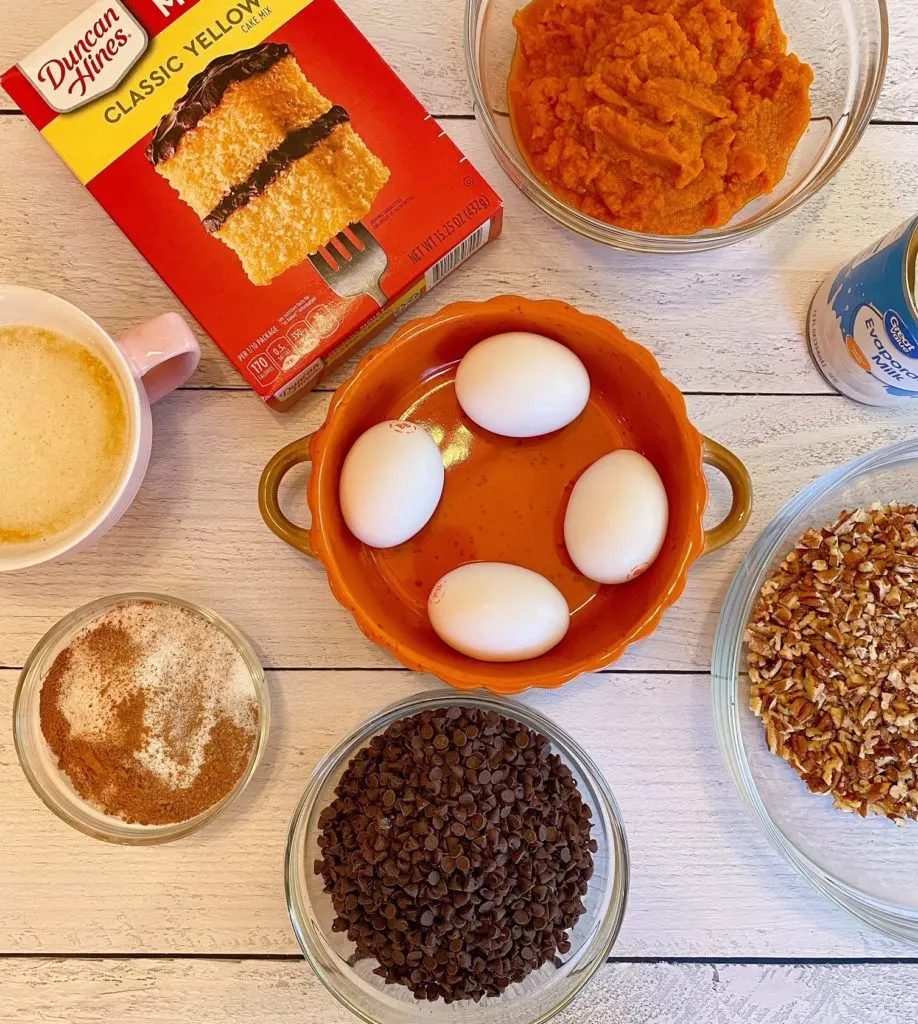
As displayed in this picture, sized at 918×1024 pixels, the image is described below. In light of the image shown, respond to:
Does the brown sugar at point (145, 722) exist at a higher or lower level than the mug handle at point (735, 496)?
higher

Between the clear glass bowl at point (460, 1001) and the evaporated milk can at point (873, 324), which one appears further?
the clear glass bowl at point (460, 1001)

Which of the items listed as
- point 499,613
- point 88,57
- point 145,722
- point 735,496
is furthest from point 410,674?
point 88,57

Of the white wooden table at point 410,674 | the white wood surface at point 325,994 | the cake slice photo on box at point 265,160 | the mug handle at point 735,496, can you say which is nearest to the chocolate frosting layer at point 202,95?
the cake slice photo on box at point 265,160

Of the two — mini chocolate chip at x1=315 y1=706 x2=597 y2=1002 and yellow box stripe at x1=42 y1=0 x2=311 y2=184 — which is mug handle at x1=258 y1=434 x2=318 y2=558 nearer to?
mini chocolate chip at x1=315 y1=706 x2=597 y2=1002

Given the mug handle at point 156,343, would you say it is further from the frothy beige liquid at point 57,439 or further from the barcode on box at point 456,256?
the barcode on box at point 456,256

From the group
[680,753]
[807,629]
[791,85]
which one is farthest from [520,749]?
[791,85]
